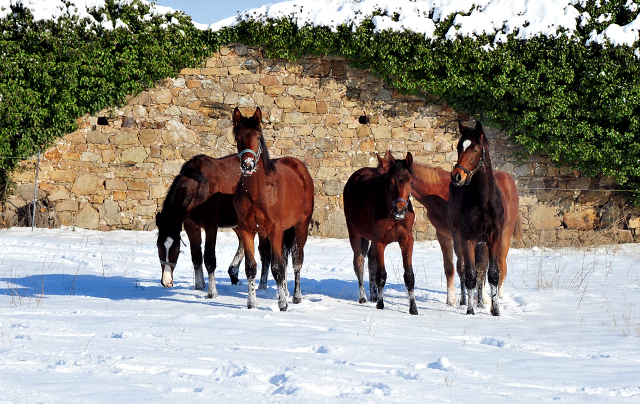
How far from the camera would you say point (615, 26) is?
11945mm

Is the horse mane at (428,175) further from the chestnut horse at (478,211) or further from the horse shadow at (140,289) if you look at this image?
the horse shadow at (140,289)

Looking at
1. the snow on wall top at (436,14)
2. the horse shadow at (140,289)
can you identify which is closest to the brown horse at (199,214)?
the horse shadow at (140,289)

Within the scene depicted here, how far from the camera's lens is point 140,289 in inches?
282

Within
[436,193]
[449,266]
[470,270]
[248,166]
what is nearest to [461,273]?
[449,266]

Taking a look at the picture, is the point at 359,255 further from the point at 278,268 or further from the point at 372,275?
the point at 278,268

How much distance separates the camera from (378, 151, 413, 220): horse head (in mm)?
5996

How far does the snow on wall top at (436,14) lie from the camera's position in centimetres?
1212

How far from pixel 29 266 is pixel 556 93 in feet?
31.0

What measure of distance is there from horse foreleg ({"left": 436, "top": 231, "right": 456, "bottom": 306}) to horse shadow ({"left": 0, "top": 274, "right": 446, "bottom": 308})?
0.32 m

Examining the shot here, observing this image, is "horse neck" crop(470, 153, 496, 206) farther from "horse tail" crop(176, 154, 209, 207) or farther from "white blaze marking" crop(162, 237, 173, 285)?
"white blaze marking" crop(162, 237, 173, 285)

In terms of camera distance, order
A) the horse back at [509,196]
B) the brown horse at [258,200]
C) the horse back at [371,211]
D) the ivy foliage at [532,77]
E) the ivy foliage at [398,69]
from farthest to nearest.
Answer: the ivy foliage at [398,69] < the ivy foliage at [532,77] < the horse back at [509,196] < the horse back at [371,211] < the brown horse at [258,200]

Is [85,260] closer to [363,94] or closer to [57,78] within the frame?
[57,78]

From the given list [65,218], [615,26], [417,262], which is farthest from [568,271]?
[65,218]

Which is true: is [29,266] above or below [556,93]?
below
